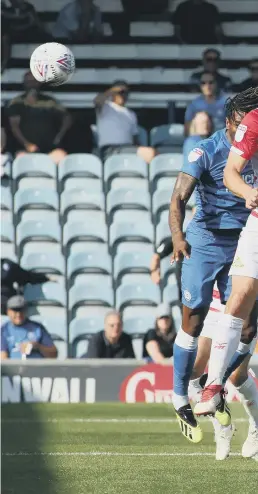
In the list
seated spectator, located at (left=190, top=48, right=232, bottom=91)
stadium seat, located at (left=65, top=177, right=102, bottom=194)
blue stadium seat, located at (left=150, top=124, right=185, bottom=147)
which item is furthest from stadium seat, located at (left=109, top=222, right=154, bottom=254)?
seated spectator, located at (left=190, top=48, right=232, bottom=91)

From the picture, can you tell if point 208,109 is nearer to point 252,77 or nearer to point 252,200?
point 252,77

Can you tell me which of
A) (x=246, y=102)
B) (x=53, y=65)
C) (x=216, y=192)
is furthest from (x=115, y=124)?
(x=246, y=102)

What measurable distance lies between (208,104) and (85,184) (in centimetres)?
187

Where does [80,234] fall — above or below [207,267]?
below

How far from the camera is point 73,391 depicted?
1325cm

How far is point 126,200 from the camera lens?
16.3 metres

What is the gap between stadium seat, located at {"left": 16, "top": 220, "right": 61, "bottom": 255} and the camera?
1595 cm

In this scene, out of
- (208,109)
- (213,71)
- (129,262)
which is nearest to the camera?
(129,262)

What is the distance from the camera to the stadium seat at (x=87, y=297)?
15.4 metres

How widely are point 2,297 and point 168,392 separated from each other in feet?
8.21

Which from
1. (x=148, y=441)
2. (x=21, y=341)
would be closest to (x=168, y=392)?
(x=21, y=341)

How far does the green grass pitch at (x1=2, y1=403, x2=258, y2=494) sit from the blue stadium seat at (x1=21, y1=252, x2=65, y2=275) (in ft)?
11.2

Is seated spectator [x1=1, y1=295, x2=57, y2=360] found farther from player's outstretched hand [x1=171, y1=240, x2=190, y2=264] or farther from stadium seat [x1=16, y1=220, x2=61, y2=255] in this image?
player's outstretched hand [x1=171, y1=240, x2=190, y2=264]

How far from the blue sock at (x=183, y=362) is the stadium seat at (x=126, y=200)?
7.11 meters
